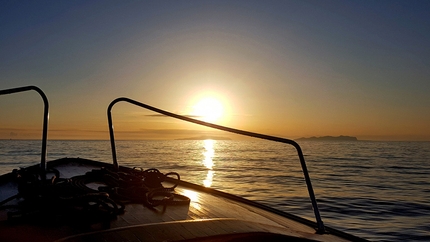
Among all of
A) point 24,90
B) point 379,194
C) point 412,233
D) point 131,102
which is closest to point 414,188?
point 379,194

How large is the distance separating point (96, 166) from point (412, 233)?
25.3 feet

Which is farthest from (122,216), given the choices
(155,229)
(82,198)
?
(155,229)

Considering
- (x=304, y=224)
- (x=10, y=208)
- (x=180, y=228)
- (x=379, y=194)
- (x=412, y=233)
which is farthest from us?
(x=379, y=194)

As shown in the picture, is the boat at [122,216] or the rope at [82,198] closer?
the boat at [122,216]

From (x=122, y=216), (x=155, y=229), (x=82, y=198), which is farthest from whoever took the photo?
(x=122, y=216)

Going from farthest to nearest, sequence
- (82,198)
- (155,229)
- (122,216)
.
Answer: (122,216), (82,198), (155,229)

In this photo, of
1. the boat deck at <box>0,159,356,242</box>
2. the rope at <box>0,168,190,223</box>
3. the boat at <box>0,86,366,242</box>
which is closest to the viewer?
the boat deck at <box>0,159,356,242</box>

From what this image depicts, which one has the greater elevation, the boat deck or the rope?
the rope

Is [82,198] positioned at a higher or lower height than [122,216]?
higher

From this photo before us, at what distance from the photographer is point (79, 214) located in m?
2.80

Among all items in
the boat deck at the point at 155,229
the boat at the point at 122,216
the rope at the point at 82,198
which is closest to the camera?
the boat deck at the point at 155,229

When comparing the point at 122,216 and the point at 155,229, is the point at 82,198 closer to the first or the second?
the point at 122,216

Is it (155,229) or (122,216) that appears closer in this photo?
(155,229)

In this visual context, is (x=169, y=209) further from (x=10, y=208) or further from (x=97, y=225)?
(x=10, y=208)
